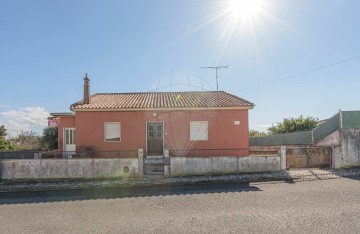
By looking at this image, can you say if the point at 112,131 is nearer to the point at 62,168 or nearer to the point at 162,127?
the point at 162,127

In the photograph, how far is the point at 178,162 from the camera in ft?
40.3

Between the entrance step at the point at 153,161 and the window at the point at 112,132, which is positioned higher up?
the window at the point at 112,132

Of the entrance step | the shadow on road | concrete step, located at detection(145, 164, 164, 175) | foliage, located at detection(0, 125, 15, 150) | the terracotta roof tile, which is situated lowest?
the shadow on road

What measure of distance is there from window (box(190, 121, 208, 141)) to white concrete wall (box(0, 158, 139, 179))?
4691mm

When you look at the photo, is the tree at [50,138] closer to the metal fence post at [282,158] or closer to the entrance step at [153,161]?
the entrance step at [153,161]

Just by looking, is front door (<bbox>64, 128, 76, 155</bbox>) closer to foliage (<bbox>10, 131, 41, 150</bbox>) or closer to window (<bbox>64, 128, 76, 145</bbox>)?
window (<bbox>64, 128, 76, 145</bbox>)

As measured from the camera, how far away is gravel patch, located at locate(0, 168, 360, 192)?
11.0 meters

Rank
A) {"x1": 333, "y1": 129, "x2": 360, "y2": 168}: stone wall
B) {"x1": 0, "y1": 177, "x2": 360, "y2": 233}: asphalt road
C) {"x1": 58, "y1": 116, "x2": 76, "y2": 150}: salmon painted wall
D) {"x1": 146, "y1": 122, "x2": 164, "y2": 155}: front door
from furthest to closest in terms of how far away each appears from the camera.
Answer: {"x1": 58, "y1": 116, "x2": 76, "y2": 150}: salmon painted wall → {"x1": 146, "y1": 122, "x2": 164, "y2": 155}: front door → {"x1": 333, "y1": 129, "x2": 360, "y2": 168}: stone wall → {"x1": 0, "y1": 177, "x2": 360, "y2": 233}: asphalt road

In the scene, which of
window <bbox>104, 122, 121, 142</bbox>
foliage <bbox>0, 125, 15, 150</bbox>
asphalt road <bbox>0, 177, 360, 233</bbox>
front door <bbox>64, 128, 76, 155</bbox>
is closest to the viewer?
asphalt road <bbox>0, 177, 360, 233</bbox>

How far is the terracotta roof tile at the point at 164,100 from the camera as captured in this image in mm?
15055

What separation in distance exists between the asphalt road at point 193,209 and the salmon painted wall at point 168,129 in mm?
4937

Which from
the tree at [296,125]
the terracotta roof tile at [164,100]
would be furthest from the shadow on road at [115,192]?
the tree at [296,125]

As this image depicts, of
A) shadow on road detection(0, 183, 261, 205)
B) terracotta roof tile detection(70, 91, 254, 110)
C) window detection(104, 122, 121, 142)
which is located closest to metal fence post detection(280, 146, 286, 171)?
shadow on road detection(0, 183, 261, 205)

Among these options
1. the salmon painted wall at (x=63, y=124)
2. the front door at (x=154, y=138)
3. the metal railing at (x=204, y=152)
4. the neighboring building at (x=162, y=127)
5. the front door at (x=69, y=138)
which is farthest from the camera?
the front door at (x=69, y=138)
